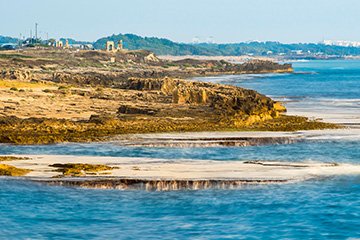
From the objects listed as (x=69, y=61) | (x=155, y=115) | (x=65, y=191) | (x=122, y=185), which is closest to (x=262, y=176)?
(x=122, y=185)

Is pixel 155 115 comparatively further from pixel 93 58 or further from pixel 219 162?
pixel 93 58

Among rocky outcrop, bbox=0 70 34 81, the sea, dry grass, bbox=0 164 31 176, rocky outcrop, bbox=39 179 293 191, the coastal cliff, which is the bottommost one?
the sea

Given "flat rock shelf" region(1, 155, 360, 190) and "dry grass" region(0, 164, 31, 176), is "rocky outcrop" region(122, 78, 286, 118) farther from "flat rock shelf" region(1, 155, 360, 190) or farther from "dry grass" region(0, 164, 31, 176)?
"dry grass" region(0, 164, 31, 176)

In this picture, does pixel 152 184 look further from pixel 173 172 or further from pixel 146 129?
pixel 146 129

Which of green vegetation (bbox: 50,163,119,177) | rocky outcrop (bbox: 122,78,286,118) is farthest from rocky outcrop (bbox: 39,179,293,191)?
rocky outcrop (bbox: 122,78,286,118)

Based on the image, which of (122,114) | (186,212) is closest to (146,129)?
(122,114)

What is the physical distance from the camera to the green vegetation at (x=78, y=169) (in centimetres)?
1766

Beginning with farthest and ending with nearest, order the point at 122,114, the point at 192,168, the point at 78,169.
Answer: the point at 122,114 < the point at 192,168 < the point at 78,169

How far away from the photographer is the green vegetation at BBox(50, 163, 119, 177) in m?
17.7

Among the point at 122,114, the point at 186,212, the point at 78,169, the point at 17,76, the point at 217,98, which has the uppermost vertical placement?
the point at 17,76

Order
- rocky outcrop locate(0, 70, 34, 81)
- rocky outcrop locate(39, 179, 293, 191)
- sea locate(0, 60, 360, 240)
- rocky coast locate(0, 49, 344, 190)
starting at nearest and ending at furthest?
1. sea locate(0, 60, 360, 240)
2. rocky outcrop locate(39, 179, 293, 191)
3. rocky coast locate(0, 49, 344, 190)
4. rocky outcrop locate(0, 70, 34, 81)

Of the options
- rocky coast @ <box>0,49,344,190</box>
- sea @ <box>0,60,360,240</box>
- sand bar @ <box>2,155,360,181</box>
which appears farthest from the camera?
sand bar @ <box>2,155,360,181</box>

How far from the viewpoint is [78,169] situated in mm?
18172

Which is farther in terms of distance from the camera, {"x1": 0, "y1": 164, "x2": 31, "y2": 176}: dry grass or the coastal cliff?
the coastal cliff
